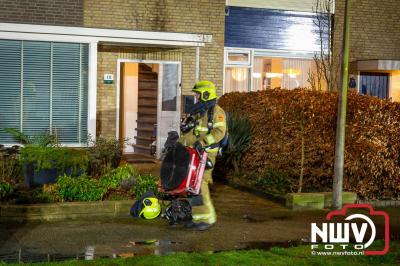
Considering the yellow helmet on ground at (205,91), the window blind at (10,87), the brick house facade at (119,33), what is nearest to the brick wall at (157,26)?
the brick house facade at (119,33)

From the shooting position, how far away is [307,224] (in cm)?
1024

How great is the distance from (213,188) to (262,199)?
1.46 meters

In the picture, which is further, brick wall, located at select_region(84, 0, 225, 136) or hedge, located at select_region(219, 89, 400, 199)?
brick wall, located at select_region(84, 0, 225, 136)

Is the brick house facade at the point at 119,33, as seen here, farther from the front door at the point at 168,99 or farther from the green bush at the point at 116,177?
the green bush at the point at 116,177

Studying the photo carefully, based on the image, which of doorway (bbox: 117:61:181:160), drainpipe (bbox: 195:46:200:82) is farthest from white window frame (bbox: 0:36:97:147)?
drainpipe (bbox: 195:46:200:82)

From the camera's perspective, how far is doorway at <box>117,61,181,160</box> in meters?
16.8

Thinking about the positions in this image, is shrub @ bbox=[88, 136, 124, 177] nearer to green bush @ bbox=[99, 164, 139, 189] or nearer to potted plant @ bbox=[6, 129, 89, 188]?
potted plant @ bbox=[6, 129, 89, 188]

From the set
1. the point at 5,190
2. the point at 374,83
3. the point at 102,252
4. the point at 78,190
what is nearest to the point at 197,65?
the point at 374,83

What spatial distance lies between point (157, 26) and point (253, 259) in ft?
31.3

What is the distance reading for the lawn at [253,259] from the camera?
7418 millimetres

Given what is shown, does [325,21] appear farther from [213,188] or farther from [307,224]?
[307,224]

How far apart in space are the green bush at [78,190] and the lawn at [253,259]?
3.05 metres

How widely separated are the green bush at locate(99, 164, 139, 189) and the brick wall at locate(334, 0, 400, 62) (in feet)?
28.9

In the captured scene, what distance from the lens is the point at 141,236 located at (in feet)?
30.1
